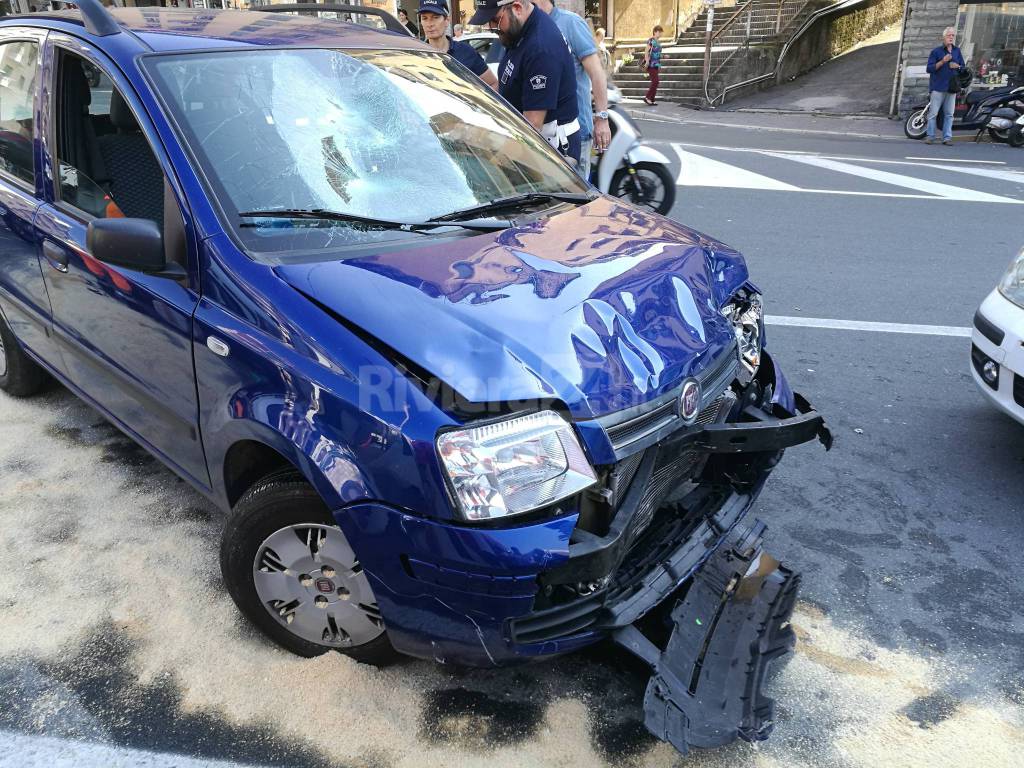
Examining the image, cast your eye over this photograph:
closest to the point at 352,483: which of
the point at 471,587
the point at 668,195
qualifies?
the point at 471,587

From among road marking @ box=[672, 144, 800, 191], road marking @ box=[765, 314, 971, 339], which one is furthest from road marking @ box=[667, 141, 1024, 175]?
road marking @ box=[765, 314, 971, 339]

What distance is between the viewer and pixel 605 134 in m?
6.41

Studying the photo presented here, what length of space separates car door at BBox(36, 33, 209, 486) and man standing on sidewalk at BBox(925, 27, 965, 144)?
44.9 ft

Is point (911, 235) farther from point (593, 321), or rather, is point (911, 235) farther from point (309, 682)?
point (309, 682)

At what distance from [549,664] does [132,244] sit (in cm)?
178

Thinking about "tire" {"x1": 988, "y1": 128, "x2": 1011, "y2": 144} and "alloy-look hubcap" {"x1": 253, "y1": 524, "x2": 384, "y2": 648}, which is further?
"tire" {"x1": 988, "y1": 128, "x2": 1011, "y2": 144}

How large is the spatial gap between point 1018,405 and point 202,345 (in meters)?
3.15

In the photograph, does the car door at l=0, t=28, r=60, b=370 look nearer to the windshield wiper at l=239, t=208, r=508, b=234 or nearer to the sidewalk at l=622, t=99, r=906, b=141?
the windshield wiper at l=239, t=208, r=508, b=234

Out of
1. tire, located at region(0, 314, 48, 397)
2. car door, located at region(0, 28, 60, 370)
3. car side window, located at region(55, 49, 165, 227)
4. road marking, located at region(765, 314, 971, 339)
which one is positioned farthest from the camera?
road marking, located at region(765, 314, 971, 339)

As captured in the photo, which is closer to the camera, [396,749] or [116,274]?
[396,749]

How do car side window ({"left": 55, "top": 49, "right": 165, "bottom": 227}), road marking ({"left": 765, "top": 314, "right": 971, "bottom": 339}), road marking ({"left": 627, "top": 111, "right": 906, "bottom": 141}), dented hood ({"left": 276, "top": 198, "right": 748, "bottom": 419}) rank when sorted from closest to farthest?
1. dented hood ({"left": 276, "top": 198, "right": 748, "bottom": 419})
2. car side window ({"left": 55, "top": 49, "right": 165, "bottom": 227})
3. road marking ({"left": 765, "top": 314, "right": 971, "bottom": 339})
4. road marking ({"left": 627, "top": 111, "right": 906, "bottom": 141})

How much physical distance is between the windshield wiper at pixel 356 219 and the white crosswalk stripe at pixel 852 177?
24.8 ft

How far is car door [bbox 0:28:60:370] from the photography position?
3.32m

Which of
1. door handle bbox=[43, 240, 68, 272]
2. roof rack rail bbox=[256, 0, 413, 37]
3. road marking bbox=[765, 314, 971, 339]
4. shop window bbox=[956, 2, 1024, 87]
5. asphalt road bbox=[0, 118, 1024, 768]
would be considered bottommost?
asphalt road bbox=[0, 118, 1024, 768]
